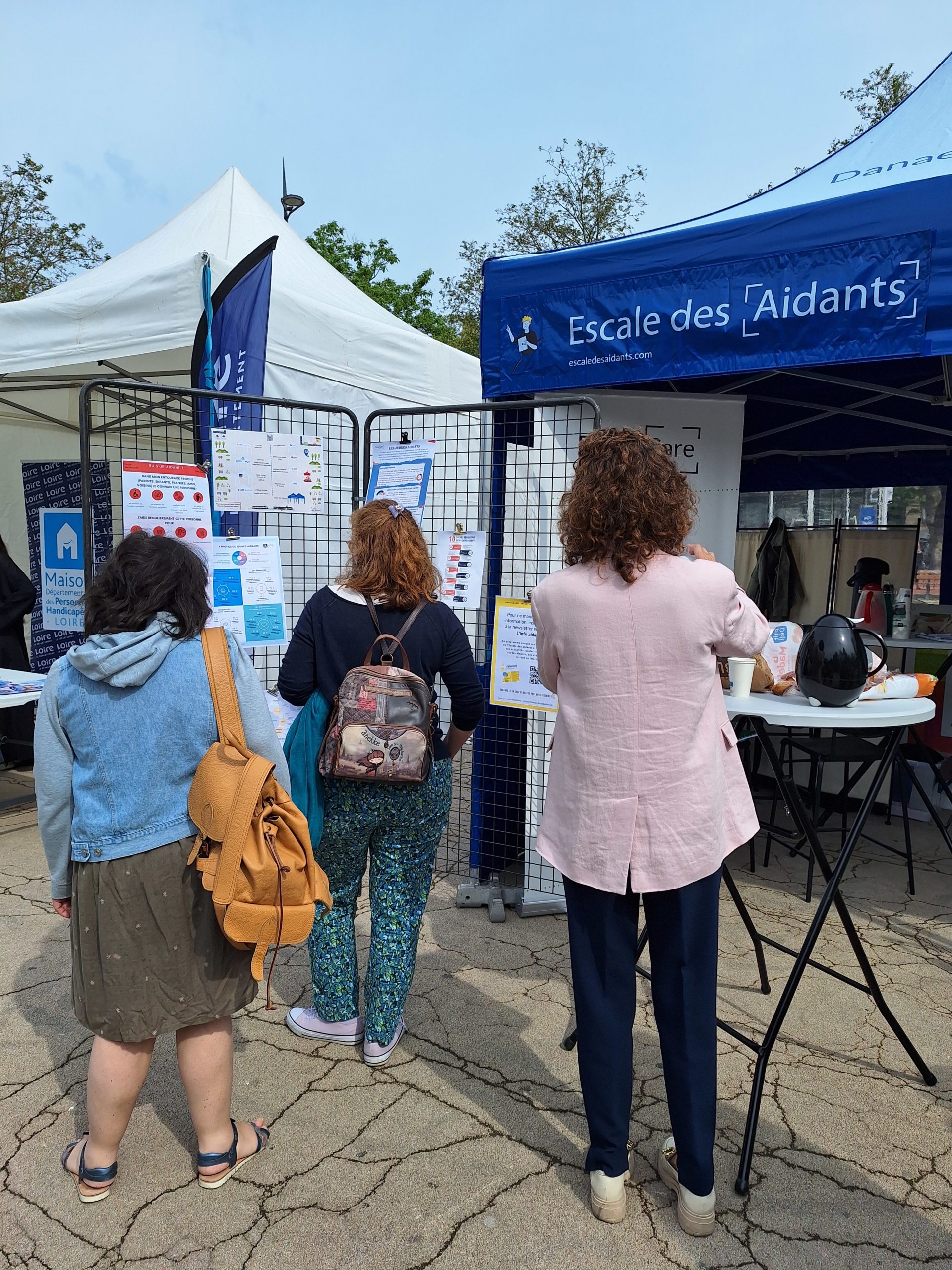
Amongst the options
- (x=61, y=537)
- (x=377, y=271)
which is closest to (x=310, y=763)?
(x=61, y=537)

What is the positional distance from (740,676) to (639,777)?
2.51 ft

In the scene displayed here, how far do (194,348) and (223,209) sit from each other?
2.09 metres

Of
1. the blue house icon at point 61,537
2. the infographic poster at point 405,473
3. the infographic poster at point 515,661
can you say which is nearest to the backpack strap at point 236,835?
the infographic poster at point 515,661

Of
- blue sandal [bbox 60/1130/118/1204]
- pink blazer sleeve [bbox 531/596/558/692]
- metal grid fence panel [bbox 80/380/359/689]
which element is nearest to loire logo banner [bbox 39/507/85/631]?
metal grid fence panel [bbox 80/380/359/689]

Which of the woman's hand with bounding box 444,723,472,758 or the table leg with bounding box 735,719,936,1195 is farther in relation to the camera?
the woman's hand with bounding box 444,723,472,758

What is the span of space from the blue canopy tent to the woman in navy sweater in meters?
1.50

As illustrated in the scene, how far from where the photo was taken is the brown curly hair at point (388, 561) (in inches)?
89.2

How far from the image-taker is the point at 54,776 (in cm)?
178

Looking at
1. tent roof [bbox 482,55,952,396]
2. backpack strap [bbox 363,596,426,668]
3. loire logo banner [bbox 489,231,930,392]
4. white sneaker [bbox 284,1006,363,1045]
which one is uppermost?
tent roof [bbox 482,55,952,396]

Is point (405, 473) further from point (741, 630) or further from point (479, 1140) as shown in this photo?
point (479, 1140)

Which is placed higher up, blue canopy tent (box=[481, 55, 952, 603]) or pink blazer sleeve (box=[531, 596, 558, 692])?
blue canopy tent (box=[481, 55, 952, 603])

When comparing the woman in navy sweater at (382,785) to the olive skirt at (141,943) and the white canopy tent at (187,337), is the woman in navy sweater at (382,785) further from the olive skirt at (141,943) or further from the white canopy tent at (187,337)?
the white canopy tent at (187,337)

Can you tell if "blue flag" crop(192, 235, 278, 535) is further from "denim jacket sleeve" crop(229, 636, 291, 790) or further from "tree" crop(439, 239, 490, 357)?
"tree" crop(439, 239, 490, 357)

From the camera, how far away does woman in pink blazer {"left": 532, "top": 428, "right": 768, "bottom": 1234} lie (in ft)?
5.49
